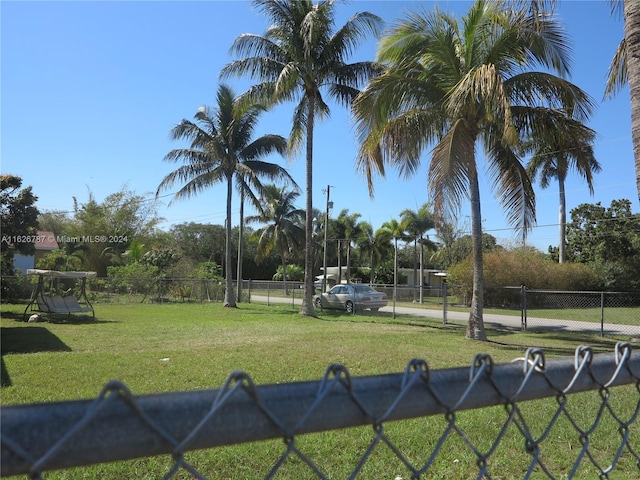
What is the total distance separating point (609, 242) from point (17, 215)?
36379 mm

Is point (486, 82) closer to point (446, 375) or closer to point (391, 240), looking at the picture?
point (446, 375)

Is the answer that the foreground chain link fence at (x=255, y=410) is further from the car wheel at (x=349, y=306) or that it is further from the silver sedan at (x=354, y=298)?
the car wheel at (x=349, y=306)

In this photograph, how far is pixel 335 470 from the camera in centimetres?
423

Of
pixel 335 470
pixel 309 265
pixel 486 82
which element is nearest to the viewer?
pixel 335 470

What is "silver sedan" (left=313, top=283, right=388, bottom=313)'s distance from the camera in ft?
77.9

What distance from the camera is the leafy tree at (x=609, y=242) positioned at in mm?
33438

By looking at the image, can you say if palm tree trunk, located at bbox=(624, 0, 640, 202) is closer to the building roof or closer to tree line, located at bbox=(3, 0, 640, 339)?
tree line, located at bbox=(3, 0, 640, 339)

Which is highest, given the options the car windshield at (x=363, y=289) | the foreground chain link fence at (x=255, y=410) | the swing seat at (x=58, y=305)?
the foreground chain link fence at (x=255, y=410)

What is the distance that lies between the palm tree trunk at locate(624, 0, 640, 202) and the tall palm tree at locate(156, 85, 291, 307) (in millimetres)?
20757

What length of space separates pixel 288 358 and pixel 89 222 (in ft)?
121

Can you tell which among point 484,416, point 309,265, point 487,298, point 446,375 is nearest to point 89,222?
point 309,265

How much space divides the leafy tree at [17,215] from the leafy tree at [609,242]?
105 feet

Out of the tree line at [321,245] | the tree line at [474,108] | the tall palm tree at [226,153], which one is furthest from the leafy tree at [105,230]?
the tree line at [474,108]

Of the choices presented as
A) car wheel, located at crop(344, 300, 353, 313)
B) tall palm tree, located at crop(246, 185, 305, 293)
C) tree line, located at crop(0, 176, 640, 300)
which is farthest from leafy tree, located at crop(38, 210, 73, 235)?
car wheel, located at crop(344, 300, 353, 313)
